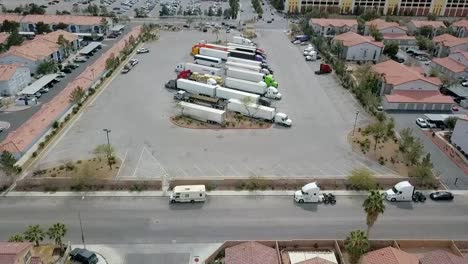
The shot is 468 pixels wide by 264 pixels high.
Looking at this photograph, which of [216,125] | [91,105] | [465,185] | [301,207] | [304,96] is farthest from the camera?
[304,96]

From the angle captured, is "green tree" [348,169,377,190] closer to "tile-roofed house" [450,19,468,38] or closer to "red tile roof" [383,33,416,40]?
"red tile roof" [383,33,416,40]

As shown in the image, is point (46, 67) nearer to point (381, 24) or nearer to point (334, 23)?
point (334, 23)

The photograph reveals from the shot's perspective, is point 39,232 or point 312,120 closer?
point 39,232

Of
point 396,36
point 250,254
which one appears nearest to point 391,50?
point 396,36

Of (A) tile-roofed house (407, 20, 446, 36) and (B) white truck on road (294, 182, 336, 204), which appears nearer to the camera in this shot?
(B) white truck on road (294, 182, 336, 204)

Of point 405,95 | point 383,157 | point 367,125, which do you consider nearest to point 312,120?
point 367,125

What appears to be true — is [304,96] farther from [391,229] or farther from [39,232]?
[39,232]

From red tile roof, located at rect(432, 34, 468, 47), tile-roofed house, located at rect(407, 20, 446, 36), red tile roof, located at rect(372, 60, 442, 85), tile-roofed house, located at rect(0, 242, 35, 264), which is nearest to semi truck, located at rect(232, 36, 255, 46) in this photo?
red tile roof, located at rect(372, 60, 442, 85)
